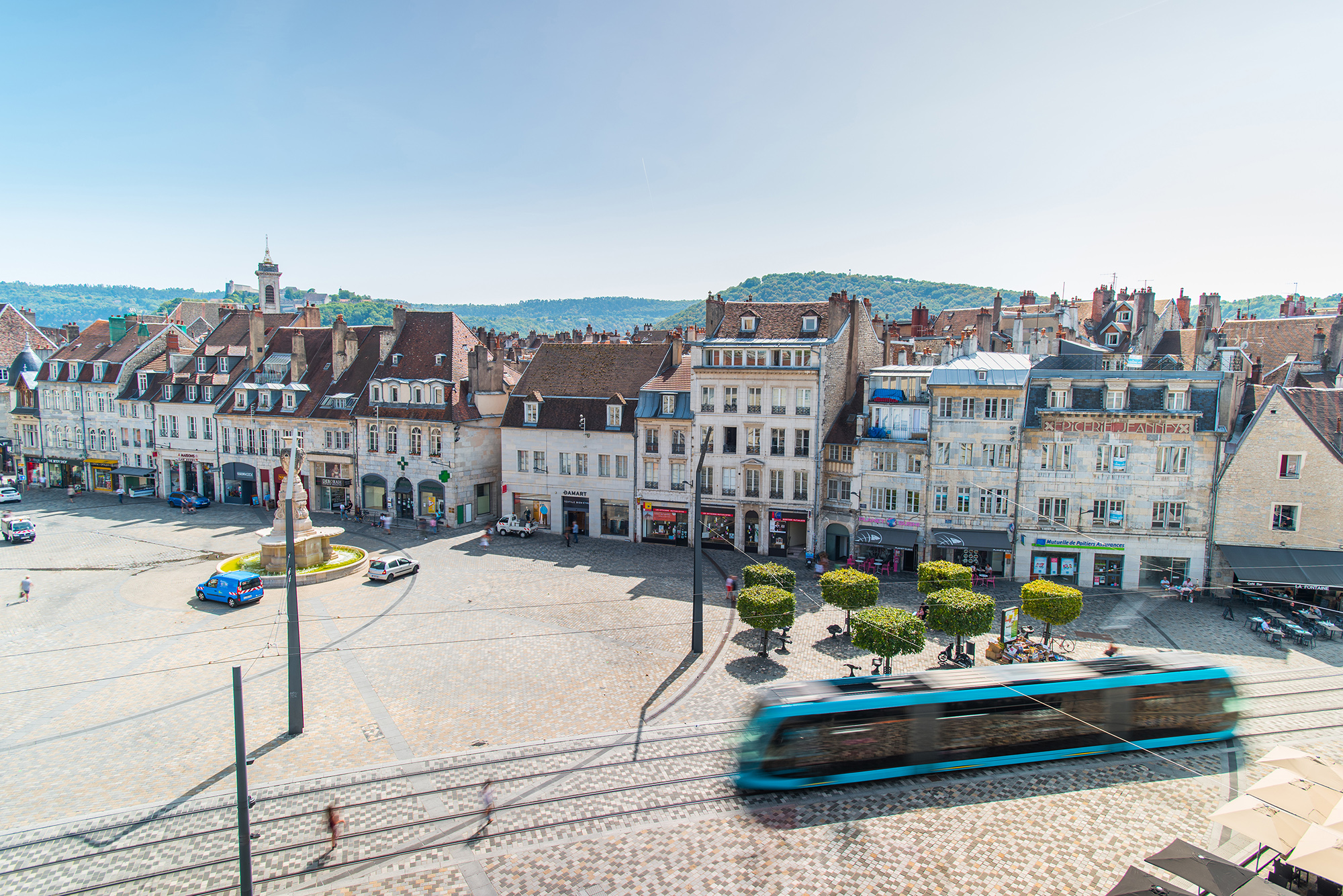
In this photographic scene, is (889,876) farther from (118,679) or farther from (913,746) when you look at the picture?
(118,679)

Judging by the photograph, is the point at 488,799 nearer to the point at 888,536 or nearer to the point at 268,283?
the point at 888,536

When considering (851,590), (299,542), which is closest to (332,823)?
(851,590)

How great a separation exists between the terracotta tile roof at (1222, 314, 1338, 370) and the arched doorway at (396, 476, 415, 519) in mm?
69732

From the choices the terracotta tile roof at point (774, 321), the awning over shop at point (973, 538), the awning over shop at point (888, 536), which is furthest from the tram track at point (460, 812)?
the terracotta tile roof at point (774, 321)

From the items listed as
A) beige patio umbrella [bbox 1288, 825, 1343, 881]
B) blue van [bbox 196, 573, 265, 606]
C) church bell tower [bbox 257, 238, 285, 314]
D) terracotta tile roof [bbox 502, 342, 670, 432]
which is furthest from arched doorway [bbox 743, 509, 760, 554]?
church bell tower [bbox 257, 238, 285, 314]

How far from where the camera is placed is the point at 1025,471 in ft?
137

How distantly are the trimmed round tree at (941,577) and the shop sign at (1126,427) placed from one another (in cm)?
1325

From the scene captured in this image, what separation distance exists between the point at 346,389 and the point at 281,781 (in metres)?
46.5

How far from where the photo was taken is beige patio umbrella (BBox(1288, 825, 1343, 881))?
15242 millimetres

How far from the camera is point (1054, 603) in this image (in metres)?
30.7

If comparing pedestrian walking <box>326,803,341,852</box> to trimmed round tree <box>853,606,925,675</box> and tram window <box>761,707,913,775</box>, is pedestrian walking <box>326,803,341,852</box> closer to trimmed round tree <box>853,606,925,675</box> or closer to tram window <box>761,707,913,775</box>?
tram window <box>761,707,913,775</box>

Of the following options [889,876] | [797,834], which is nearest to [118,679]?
[797,834]

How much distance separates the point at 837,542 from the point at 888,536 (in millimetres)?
4026

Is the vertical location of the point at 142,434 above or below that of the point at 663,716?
above
